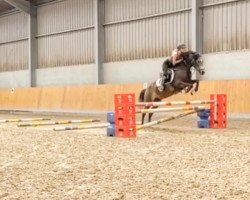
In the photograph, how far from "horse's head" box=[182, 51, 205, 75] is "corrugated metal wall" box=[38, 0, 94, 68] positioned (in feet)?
44.9

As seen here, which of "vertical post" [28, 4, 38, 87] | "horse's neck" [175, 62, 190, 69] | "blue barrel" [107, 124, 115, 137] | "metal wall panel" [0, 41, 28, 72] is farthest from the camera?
"metal wall panel" [0, 41, 28, 72]

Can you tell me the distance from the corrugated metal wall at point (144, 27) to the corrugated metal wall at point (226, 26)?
1.11m

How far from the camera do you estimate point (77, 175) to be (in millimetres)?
5656

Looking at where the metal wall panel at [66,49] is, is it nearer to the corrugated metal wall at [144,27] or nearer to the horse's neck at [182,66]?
the corrugated metal wall at [144,27]

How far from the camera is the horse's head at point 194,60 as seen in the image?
40.5ft

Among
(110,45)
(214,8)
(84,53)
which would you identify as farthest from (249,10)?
(84,53)

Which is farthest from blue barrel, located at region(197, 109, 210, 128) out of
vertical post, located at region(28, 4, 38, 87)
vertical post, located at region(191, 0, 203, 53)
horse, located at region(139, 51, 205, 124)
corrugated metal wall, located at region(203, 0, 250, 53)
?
vertical post, located at region(28, 4, 38, 87)

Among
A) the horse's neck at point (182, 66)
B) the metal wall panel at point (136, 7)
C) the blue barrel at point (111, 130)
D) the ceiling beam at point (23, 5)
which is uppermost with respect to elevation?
the ceiling beam at point (23, 5)

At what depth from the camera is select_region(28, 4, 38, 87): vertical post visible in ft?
97.0

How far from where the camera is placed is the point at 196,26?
19.9 m

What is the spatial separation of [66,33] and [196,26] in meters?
10.1

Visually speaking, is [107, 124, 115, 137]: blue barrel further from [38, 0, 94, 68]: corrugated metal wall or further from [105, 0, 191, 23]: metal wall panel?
[38, 0, 94, 68]: corrugated metal wall

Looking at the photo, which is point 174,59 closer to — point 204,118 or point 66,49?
point 204,118

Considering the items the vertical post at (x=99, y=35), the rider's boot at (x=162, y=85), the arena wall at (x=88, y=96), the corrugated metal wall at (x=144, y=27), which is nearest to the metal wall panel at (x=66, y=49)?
the vertical post at (x=99, y=35)
